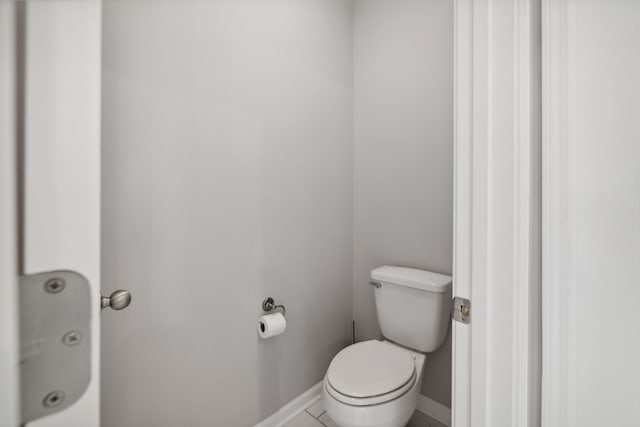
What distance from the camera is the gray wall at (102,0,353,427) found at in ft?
3.19

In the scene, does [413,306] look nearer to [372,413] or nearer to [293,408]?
[372,413]

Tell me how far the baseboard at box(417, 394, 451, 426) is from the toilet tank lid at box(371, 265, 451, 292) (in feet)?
2.16

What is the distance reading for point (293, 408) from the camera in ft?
4.88

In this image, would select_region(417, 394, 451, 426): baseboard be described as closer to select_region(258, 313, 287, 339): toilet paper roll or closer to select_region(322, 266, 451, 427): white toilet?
select_region(322, 266, 451, 427): white toilet

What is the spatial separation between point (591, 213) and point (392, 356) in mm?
1002

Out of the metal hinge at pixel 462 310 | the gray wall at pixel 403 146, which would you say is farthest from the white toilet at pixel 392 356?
the metal hinge at pixel 462 310

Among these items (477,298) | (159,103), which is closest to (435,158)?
(477,298)

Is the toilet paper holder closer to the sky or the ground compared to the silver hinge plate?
closer to the ground

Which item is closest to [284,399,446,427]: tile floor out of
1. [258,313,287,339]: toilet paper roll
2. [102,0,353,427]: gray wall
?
[102,0,353,427]: gray wall

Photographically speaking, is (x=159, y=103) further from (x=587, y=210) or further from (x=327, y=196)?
(x=587, y=210)

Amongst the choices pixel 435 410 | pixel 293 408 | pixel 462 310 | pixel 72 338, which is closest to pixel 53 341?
pixel 72 338

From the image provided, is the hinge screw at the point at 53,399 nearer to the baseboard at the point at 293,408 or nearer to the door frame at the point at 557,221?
the door frame at the point at 557,221

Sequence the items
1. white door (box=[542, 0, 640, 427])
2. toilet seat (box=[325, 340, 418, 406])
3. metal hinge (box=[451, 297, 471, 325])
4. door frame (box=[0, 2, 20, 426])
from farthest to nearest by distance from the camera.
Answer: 1. toilet seat (box=[325, 340, 418, 406])
2. metal hinge (box=[451, 297, 471, 325])
3. white door (box=[542, 0, 640, 427])
4. door frame (box=[0, 2, 20, 426])

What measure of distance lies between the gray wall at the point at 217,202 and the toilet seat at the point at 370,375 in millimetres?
341
